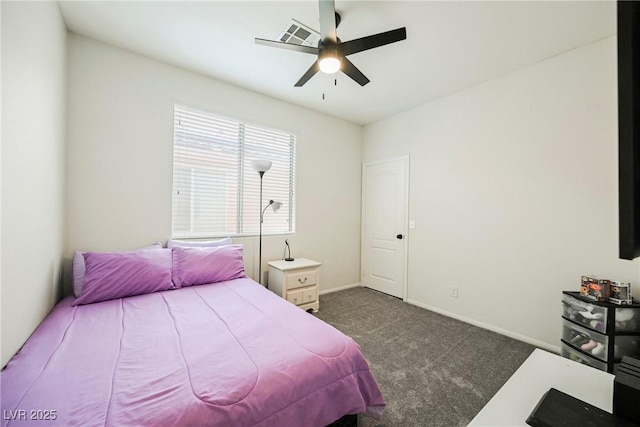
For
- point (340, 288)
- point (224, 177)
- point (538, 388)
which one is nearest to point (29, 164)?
point (224, 177)

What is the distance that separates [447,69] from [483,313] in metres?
2.71

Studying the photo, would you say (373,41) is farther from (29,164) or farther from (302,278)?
(302,278)

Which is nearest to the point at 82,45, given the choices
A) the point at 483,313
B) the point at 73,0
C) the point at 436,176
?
the point at 73,0

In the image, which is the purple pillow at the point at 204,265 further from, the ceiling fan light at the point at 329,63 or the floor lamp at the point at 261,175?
the ceiling fan light at the point at 329,63

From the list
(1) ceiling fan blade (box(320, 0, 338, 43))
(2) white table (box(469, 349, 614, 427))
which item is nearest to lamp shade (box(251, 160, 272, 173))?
(1) ceiling fan blade (box(320, 0, 338, 43))

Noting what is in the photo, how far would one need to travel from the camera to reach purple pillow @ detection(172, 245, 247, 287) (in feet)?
7.52

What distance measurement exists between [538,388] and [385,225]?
3.30m

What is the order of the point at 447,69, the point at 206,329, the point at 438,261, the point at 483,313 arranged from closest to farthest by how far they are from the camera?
the point at 206,329
the point at 447,69
the point at 483,313
the point at 438,261

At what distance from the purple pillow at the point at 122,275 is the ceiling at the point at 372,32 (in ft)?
6.36

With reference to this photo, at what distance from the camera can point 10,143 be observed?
122 cm

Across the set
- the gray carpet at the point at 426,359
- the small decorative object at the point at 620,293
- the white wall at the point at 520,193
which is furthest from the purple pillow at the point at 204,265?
the small decorative object at the point at 620,293

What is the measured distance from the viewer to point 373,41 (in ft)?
5.86

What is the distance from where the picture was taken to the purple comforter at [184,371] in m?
0.91

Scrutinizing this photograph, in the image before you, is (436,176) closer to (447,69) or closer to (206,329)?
(447,69)
